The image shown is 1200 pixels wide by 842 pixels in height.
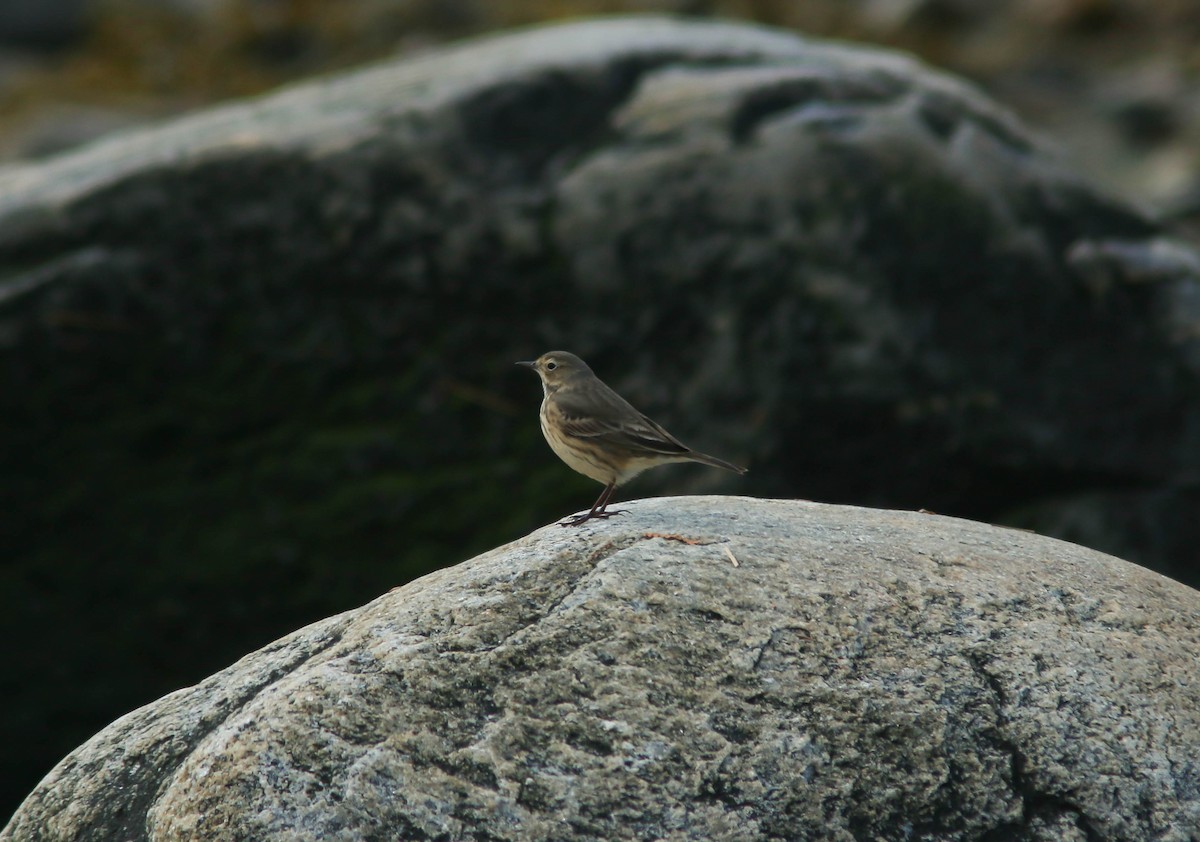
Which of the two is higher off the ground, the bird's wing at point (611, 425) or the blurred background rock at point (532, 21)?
the bird's wing at point (611, 425)

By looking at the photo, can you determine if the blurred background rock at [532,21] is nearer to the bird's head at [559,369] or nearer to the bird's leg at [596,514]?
the bird's head at [559,369]

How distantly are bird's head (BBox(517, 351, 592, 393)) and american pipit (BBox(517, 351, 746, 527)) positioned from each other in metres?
0.32

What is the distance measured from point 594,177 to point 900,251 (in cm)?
188

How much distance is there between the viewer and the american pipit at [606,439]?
5734 millimetres

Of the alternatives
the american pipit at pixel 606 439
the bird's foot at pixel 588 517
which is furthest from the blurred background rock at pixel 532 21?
the bird's foot at pixel 588 517

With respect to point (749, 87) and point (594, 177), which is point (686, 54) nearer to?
point (749, 87)

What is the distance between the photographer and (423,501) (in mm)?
7914

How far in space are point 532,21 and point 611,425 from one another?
40.9ft

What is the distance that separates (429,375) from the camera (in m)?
7.90

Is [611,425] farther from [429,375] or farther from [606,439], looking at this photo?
[429,375]

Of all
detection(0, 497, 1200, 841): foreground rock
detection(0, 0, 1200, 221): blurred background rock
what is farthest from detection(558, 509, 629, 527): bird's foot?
detection(0, 0, 1200, 221): blurred background rock

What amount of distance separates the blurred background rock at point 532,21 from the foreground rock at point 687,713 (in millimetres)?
10572

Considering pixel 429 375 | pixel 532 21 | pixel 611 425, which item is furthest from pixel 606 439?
pixel 532 21

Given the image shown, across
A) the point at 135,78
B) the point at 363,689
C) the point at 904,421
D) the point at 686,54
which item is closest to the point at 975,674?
the point at 363,689
